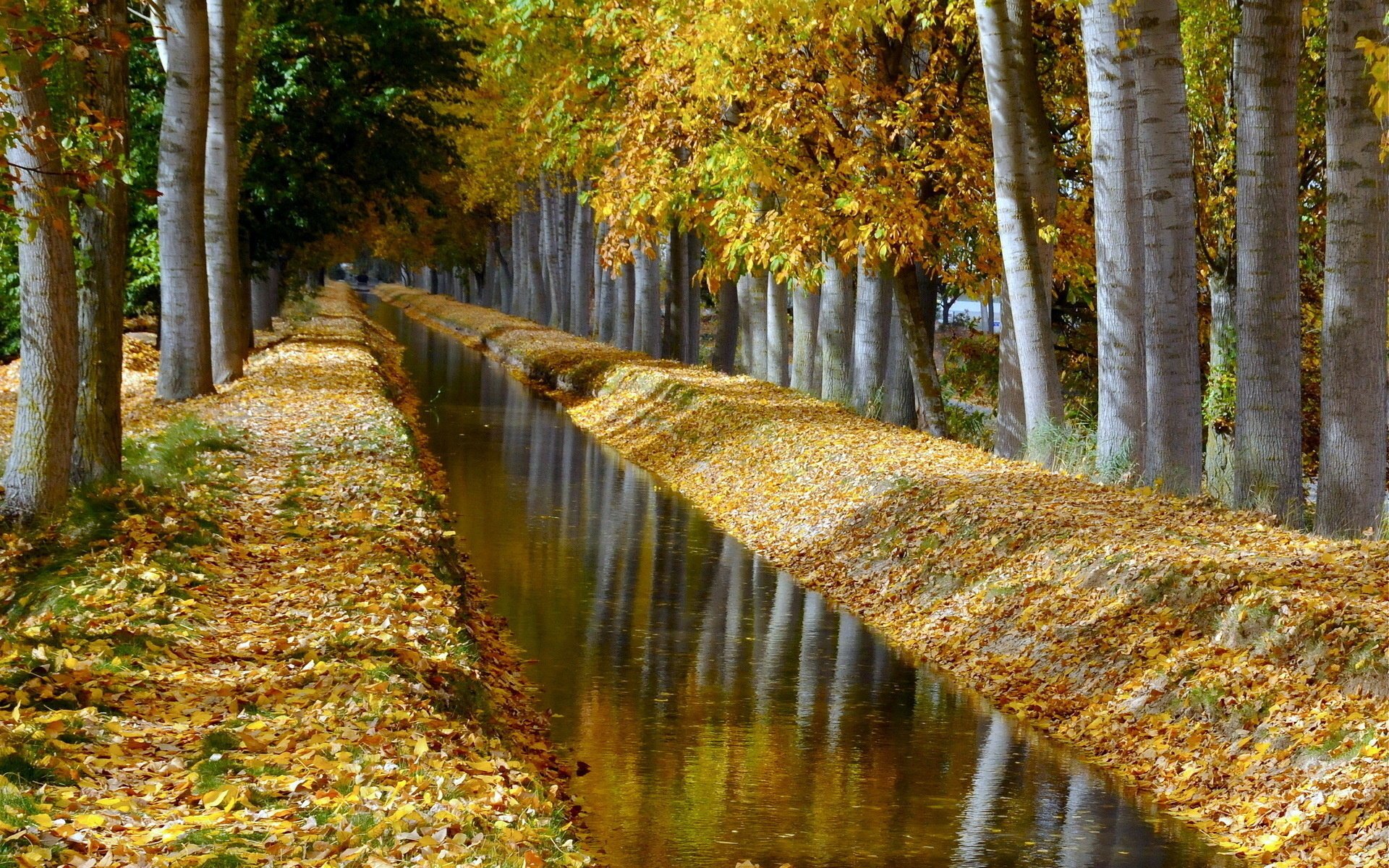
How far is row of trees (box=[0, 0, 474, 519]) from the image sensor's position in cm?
1034

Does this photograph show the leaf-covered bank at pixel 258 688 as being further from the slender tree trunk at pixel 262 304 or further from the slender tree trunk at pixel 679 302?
the slender tree trunk at pixel 262 304

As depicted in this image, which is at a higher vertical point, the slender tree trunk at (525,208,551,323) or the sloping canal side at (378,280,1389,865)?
the slender tree trunk at (525,208,551,323)

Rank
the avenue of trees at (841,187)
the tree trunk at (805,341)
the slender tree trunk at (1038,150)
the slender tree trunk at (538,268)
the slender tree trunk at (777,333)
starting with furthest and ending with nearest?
1. the slender tree trunk at (538,268)
2. the slender tree trunk at (777,333)
3. the tree trunk at (805,341)
4. the slender tree trunk at (1038,150)
5. the avenue of trees at (841,187)

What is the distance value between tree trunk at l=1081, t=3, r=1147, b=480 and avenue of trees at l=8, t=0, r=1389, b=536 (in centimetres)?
3

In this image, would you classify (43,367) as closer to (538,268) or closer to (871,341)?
(871,341)

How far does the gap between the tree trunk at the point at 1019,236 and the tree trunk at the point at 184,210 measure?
9.12m

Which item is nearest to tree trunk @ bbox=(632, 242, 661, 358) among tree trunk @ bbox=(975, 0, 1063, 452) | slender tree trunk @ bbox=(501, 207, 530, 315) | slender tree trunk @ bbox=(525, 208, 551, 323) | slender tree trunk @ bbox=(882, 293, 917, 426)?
slender tree trunk @ bbox=(882, 293, 917, 426)

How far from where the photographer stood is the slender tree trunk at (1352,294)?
11734mm

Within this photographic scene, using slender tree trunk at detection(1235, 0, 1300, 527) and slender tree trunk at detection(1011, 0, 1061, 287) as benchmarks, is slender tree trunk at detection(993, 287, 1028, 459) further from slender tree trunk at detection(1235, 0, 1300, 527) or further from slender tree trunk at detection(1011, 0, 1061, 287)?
slender tree trunk at detection(1235, 0, 1300, 527)

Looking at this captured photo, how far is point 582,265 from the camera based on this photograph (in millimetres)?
42281

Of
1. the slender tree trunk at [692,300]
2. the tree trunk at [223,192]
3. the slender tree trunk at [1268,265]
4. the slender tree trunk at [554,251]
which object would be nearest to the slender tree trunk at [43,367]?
the slender tree trunk at [1268,265]

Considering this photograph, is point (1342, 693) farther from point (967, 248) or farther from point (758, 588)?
point (967, 248)

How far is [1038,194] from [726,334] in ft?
51.0

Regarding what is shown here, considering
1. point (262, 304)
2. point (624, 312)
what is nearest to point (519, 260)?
point (624, 312)
